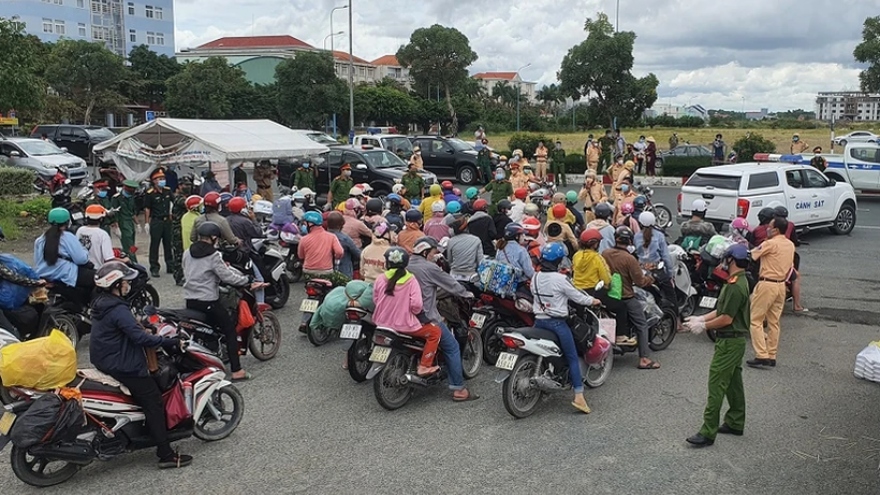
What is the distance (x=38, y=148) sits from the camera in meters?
26.3

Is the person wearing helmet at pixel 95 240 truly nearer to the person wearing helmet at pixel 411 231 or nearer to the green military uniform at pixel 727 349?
the person wearing helmet at pixel 411 231

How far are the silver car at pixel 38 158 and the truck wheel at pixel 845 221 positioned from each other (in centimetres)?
2246

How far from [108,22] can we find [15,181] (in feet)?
234

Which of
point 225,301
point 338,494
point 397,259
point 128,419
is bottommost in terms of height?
point 338,494

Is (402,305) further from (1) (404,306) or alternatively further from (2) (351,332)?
(2) (351,332)

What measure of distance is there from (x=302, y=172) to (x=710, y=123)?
54.4 m

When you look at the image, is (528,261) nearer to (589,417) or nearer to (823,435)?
(589,417)

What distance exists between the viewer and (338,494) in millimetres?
5441

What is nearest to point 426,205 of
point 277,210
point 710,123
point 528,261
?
point 277,210

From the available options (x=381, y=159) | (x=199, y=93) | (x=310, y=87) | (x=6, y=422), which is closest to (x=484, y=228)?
(x=6, y=422)

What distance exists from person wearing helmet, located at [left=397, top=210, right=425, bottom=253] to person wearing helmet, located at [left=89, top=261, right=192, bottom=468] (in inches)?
149

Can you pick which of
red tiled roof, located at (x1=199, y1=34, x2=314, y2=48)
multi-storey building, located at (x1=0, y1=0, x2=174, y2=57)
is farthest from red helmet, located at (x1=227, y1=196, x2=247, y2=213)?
red tiled roof, located at (x1=199, y1=34, x2=314, y2=48)

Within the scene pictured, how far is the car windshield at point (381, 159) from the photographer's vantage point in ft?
71.2

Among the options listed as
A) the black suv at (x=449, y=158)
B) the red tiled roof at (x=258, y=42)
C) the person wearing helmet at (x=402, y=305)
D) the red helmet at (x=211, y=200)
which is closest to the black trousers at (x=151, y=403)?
the person wearing helmet at (x=402, y=305)
